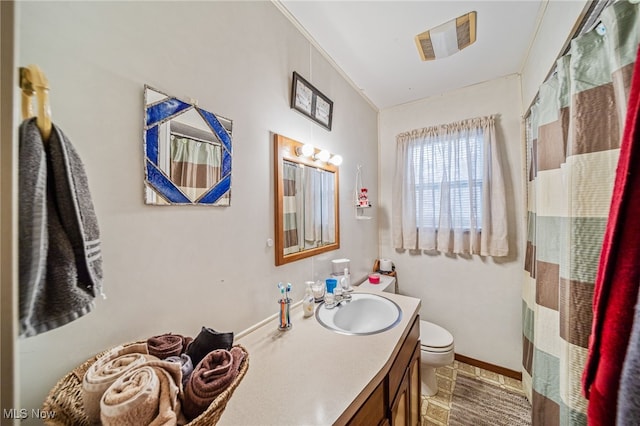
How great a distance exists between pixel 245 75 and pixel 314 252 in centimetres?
101

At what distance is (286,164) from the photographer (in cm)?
125

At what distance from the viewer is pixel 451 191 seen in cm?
198

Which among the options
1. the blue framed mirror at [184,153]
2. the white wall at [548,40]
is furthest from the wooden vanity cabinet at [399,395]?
the white wall at [548,40]

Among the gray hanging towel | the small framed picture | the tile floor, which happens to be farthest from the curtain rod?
the tile floor

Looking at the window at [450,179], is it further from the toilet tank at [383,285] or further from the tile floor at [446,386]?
the tile floor at [446,386]

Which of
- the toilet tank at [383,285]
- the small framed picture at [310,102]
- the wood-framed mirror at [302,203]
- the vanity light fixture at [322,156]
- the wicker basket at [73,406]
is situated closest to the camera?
the wicker basket at [73,406]

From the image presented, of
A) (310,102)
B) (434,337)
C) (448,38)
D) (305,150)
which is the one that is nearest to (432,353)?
(434,337)

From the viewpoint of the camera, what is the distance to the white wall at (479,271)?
1.80m

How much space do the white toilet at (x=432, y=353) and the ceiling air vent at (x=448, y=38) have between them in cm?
203

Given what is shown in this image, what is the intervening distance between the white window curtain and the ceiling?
39 cm

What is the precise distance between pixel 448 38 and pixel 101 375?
217cm

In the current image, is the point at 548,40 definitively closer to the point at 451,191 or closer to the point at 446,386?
the point at 451,191

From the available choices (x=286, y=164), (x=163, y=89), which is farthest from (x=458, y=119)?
(x=163, y=89)

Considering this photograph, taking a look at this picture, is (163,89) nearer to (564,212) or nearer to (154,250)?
(154,250)
